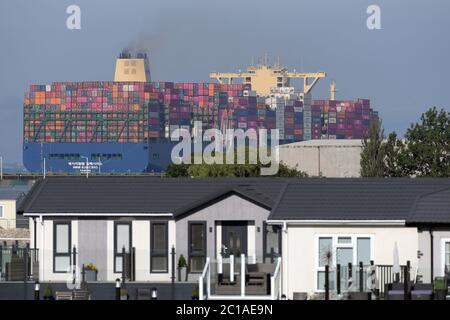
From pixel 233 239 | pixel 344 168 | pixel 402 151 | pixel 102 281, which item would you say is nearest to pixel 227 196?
pixel 233 239

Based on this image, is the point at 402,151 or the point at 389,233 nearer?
the point at 389,233

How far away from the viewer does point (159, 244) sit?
30703 millimetres

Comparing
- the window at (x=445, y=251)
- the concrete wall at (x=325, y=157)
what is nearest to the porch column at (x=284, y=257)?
the window at (x=445, y=251)

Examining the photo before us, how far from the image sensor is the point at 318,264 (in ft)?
82.4

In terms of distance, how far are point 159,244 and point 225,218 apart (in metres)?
1.49

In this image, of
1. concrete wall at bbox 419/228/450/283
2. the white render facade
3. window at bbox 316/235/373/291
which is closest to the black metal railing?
window at bbox 316/235/373/291

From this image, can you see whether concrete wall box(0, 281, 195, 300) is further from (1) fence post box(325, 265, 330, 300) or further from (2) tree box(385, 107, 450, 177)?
(2) tree box(385, 107, 450, 177)

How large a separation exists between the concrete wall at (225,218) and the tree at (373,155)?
35009mm

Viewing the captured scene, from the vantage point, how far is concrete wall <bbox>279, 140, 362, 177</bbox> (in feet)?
416
